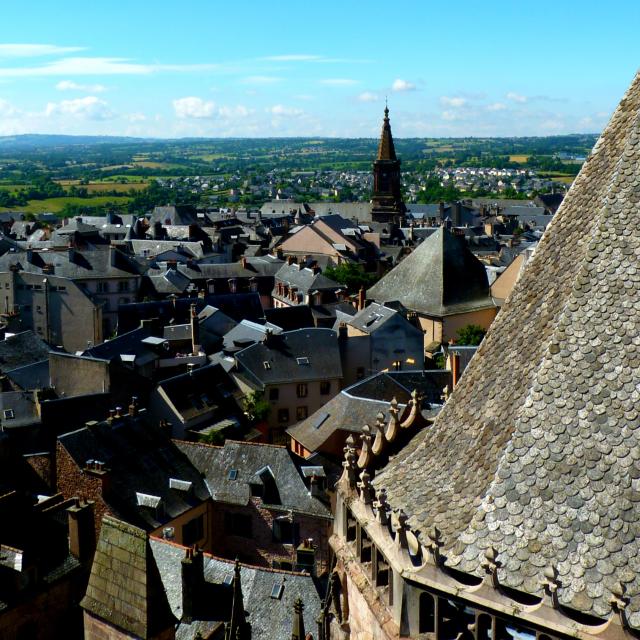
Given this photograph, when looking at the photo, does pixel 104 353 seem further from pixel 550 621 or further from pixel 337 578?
pixel 550 621

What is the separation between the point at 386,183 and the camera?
565 feet

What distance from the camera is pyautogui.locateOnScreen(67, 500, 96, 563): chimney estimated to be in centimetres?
3216

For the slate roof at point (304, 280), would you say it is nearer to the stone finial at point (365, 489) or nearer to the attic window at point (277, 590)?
the attic window at point (277, 590)

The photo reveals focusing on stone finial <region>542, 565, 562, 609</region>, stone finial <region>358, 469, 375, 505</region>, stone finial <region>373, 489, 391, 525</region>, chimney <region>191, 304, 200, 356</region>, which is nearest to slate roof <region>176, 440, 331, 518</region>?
chimney <region>191, 304, 200, 356</region>

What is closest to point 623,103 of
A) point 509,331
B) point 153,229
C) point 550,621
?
point 509,331

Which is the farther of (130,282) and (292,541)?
(130,282)

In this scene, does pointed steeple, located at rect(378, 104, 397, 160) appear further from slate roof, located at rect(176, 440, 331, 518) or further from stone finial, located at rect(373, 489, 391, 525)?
stone finial, located at rect(373, 489, 391, 525)

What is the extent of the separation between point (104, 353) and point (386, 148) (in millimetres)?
114219

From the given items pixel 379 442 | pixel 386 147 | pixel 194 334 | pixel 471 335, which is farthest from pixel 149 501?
pixel 386 147

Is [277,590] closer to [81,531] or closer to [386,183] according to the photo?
[81,531]

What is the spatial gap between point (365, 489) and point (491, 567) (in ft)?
8.08

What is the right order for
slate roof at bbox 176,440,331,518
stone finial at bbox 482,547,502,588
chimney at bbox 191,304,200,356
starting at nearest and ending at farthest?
stone finial at bbox 482,547,502,588, slate roof at bbox 176,440,331,518, chimney at bbox 191,304,200,356

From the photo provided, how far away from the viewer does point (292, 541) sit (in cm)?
4147

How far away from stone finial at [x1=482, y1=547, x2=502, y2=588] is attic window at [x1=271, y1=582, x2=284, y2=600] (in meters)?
22.9
